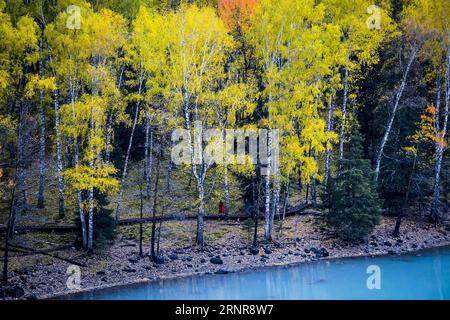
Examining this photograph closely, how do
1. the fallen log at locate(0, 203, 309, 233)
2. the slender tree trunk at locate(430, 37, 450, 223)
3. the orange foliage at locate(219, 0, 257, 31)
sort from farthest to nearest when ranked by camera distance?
the orange foliage at locate(219, 0, 257, 31), the slender tree trunk at locate(430, 37, 450, 223), the fallen log at locate(0, 203, 309, 233)

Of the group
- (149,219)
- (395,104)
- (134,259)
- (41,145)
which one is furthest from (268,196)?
(41,145)

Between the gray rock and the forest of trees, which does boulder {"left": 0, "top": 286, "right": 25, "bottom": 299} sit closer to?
the forest of trees

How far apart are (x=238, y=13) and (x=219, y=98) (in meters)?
9.09

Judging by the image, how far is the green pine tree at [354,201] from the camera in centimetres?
2658

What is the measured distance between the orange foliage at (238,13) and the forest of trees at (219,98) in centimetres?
13

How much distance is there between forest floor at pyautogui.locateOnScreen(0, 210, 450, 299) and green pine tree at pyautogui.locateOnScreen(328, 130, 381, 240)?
102cm

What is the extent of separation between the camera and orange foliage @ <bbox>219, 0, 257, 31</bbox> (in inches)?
1248

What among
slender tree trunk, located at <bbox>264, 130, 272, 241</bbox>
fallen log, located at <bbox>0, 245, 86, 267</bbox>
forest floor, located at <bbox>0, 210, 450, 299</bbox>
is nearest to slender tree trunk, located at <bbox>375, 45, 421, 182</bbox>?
forest floor, located at <bbox>0, 210, 450, 299</bbox>

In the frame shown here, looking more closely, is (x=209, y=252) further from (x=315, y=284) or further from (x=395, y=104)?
(x=395, y=104)

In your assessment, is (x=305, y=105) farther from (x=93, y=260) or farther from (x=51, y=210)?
(x=51, y=210)

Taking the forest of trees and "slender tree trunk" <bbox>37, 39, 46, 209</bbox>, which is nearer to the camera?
the forest of trees

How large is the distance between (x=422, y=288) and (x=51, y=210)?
21.2 meters
